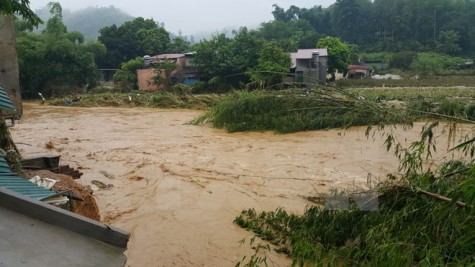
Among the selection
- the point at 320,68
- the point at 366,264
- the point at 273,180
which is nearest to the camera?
the point at 366,264

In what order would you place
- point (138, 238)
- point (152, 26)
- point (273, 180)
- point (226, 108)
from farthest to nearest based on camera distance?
point (152, 26) < point (226, 108) < point (273, 180) < point (138, 238)

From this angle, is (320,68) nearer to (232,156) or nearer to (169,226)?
(232,156)

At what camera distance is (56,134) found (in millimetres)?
15148

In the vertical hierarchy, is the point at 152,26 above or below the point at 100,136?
above

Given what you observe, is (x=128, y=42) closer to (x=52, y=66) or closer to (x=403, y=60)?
(x=52, y=66)

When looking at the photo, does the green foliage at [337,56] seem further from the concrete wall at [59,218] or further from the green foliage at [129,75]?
the concrete wall at [59,218]

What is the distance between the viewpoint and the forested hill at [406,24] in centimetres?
5359

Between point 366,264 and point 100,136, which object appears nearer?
point 366,264

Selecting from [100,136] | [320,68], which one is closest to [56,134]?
[100,136]

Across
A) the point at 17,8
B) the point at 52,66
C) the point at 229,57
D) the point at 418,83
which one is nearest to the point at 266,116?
the point at 17,8

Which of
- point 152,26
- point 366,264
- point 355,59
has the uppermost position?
point 152,26

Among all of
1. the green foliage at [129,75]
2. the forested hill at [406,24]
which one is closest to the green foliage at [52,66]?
the green foliage at [129,75]

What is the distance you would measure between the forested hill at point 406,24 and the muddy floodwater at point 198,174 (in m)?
46.1

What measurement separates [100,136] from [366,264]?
12366 millimetres
